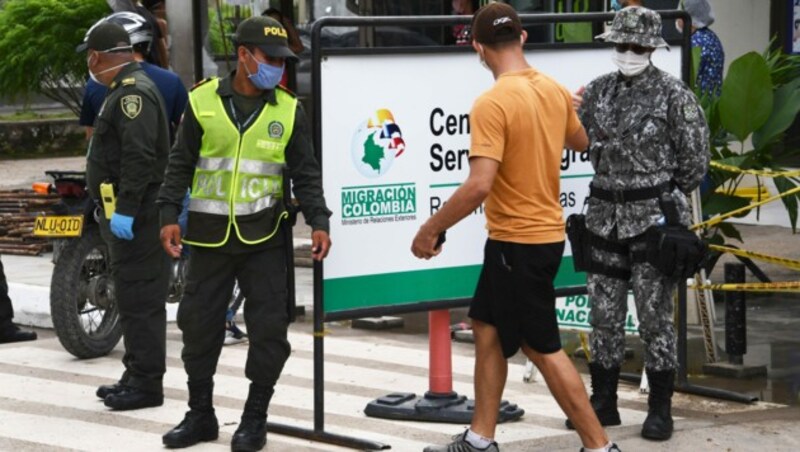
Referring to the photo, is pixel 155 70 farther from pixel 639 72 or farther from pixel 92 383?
pixel 639 72

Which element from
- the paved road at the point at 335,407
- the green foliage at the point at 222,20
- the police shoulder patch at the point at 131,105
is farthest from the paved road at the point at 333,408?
the green foliage at the point at 222,20

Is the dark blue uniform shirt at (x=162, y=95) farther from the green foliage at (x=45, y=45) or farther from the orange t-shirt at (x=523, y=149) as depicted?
the green foliage at (x=45, y=45)

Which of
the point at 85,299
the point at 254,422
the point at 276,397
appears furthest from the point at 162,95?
the point at 254,422

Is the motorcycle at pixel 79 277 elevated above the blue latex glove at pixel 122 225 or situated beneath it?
situated beneath

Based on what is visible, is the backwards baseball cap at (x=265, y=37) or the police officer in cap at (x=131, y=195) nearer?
the backwards baseball cap at (x=265, y=37)

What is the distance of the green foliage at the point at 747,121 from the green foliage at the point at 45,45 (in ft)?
40.7

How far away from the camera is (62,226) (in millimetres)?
9750

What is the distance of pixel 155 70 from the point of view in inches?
364

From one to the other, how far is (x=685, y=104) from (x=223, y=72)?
9408 millimetres

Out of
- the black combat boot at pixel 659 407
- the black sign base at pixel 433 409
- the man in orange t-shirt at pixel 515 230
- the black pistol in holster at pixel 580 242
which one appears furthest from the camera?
the black sign base at pixel 433 409

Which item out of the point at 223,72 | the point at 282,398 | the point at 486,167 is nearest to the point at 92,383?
the point at 282,398

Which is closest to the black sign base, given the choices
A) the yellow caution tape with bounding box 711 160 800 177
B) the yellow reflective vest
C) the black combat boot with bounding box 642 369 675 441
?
the black combat boot with bounding box 642 369 675 441

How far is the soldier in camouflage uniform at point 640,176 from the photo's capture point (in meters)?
7.65

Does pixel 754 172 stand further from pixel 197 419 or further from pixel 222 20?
pixel 222 20
